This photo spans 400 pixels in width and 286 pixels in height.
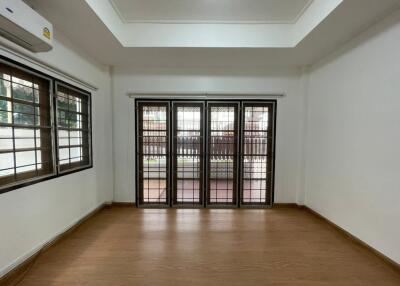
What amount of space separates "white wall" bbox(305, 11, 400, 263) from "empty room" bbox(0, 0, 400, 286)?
0.02 m

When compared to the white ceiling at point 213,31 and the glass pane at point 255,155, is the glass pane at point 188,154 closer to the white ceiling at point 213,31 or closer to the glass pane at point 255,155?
the glass pane at point 255,155

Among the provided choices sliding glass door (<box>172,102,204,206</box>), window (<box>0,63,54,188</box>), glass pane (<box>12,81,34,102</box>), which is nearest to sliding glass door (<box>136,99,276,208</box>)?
sliding glass door (<box>172,102,204,206</box>)

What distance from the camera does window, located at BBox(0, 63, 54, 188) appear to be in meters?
1.79

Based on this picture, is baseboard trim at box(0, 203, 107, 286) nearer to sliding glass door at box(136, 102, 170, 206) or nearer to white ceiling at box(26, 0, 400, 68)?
sliding glass door at box(136, 102, 170, 206)

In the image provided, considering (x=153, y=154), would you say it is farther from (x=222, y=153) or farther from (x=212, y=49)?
(x=212, y=49)

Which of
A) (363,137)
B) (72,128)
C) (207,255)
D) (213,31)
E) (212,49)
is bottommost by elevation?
(207,255)

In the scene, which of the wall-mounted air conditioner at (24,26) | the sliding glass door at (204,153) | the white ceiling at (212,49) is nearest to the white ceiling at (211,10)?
the white ceiling at (212,49)

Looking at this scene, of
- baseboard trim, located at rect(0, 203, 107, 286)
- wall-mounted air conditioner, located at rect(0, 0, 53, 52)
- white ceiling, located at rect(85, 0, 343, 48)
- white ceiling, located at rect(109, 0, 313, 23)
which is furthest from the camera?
white ceiling, located at rect(85, 0, 343, 48)

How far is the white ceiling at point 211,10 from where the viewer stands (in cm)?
226

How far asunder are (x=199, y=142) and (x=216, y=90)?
1002 mm

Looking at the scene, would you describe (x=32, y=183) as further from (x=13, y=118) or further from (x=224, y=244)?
(x=224, y=244)

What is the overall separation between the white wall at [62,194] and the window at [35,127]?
168mm

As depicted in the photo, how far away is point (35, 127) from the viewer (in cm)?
209

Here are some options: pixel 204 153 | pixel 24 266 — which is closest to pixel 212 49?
pixel 204 153
